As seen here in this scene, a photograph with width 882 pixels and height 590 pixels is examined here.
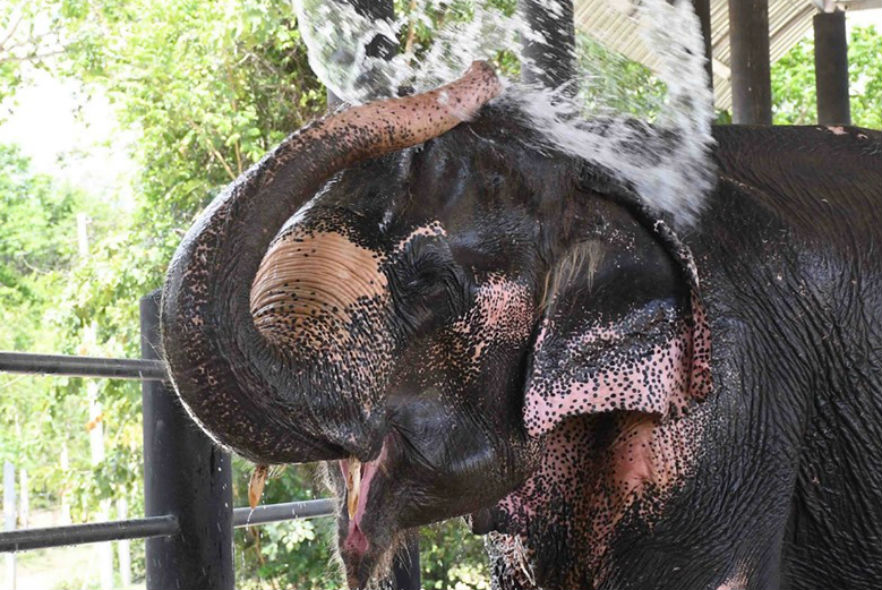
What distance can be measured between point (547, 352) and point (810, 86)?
509 inches

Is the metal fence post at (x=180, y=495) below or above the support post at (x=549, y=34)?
below

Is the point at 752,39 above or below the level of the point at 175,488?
above

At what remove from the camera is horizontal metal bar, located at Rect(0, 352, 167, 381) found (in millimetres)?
2412

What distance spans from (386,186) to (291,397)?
359 millimetres

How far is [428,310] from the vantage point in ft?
5.84

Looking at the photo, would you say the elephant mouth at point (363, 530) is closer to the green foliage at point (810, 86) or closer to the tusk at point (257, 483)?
A: the tusk at point (257, 483)

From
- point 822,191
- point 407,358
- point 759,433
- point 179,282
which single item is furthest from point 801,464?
point 179,282

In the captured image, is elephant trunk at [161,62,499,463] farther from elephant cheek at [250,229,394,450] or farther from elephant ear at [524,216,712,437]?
elephant ear at [524,216,712,437]

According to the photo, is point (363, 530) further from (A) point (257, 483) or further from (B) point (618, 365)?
(B) point (618, 365)

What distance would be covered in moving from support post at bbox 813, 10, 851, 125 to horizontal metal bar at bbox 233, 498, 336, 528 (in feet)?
14.8

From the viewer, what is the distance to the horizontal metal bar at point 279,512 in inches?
115

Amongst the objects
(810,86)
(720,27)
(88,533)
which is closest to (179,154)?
(720,27)

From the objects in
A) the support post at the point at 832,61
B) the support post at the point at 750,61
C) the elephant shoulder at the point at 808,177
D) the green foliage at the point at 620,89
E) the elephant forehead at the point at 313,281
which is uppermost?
the support post at the point at 832,61

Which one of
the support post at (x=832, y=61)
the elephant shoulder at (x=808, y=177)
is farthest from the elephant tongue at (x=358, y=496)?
the support post at (x=832, y=61)
